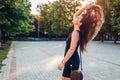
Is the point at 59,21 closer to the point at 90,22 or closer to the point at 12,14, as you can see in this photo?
the point at 12,14

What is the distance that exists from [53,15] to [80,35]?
6382cm

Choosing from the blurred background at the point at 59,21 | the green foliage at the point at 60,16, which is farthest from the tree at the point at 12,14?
the green foliage at the point at 60,16

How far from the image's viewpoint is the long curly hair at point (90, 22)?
169 inches

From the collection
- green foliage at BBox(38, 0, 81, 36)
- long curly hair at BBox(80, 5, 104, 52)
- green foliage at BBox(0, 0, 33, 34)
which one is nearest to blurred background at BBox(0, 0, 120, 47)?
green foliage at BBox(38, 0, 81, 36)

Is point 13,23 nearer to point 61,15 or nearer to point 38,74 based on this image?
point 38,74

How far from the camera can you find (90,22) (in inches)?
169

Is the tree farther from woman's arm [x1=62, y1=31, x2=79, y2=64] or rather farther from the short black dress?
woman's arm [x1=62, y1=31, x2=79, y2=64]

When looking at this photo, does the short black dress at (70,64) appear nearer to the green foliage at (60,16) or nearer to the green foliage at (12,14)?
the green foliage at (12,14)

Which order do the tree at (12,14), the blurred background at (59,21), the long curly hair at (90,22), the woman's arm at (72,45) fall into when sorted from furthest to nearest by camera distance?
1. the blurred background at (59,21)
2. the tree at (12,14)
3. the long curly hair at (90,22)
4. the woman's arm at (72,45)

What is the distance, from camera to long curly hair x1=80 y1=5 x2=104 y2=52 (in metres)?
4.29

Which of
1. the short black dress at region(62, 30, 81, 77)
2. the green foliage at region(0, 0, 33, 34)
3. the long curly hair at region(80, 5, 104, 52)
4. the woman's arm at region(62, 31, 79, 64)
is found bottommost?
the short black dress at region(62, 30, 81, 77)

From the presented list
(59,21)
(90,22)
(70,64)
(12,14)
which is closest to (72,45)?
(70,64)

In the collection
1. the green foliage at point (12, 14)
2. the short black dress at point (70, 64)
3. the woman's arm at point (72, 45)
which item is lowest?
the short black dress at point (70, 64)

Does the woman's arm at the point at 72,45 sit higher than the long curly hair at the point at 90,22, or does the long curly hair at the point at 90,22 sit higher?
the long curly hair at the point at 90,22
